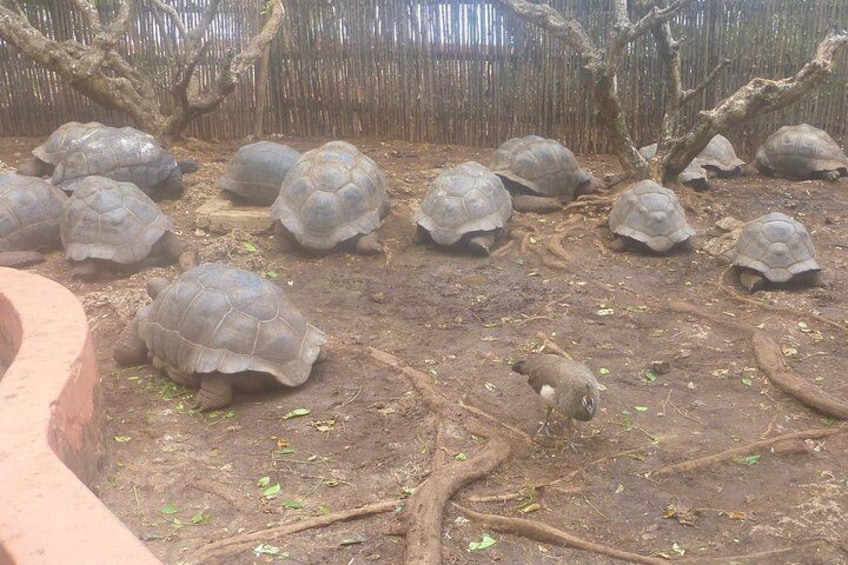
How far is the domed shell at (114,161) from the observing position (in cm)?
783

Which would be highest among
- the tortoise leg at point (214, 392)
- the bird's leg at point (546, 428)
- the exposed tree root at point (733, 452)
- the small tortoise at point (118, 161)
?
the small tortoise at point (118, 161)

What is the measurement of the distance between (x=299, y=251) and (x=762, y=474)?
4392 mm

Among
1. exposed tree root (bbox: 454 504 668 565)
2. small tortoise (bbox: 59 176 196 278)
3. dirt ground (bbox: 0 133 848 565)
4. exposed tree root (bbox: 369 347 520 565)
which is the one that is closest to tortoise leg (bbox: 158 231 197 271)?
small tortoise (bbox: 59 176 196 278)

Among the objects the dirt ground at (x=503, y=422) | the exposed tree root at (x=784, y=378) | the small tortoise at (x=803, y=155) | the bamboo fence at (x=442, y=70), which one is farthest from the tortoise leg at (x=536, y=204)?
the small tortoise at (x=803, y=155)

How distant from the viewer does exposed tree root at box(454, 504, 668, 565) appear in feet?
10.6

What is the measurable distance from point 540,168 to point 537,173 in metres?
0.06

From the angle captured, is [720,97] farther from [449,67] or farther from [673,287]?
[673,287]

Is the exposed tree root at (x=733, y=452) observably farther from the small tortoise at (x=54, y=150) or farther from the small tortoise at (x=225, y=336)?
the small tortoise at (x=54, y=150)

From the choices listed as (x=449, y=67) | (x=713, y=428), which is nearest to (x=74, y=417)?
(x=713, y=428)

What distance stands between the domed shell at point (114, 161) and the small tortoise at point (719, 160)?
5.99 metres

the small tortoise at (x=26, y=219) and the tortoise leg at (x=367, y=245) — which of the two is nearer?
the small tortoise at (x=26, y=219)

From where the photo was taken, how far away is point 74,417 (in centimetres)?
347

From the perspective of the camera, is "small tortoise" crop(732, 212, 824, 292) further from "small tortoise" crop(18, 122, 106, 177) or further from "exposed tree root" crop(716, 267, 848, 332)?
"small tortoise" crop(18, 122, 106, 177)

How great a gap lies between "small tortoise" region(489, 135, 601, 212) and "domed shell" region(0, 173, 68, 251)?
13.8 ft
